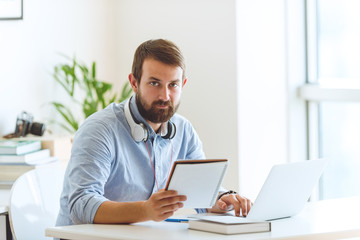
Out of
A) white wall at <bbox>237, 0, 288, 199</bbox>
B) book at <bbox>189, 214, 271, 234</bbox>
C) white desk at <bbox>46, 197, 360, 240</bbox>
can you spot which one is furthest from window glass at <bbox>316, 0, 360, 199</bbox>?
book at <bbox>189, 214, 271, 234</bbox>

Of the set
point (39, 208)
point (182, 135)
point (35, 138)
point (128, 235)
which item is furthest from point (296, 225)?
point (35, 138)

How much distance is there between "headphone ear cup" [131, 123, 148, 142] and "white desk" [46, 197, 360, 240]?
1.29 feet

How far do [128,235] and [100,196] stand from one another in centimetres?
29

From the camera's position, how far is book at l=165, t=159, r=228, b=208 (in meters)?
1.91

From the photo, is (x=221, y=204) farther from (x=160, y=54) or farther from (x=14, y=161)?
(x=14, y=161)

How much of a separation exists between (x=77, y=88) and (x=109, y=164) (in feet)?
5.63

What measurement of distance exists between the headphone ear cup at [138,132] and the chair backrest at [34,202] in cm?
45

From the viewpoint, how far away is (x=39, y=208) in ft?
8.36

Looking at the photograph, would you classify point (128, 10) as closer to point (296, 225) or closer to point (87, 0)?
Answer: point (87, 0)

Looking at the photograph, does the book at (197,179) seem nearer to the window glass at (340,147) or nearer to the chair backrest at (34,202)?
the chair backrest at (34,202)

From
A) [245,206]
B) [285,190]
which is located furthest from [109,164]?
[285,190]

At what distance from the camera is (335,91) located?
3992mm

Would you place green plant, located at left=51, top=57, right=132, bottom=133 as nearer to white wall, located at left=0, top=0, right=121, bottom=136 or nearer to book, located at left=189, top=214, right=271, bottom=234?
white wall, located at left=0, top=0, right=121, bottom=136

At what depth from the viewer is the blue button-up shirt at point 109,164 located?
2.18 m
